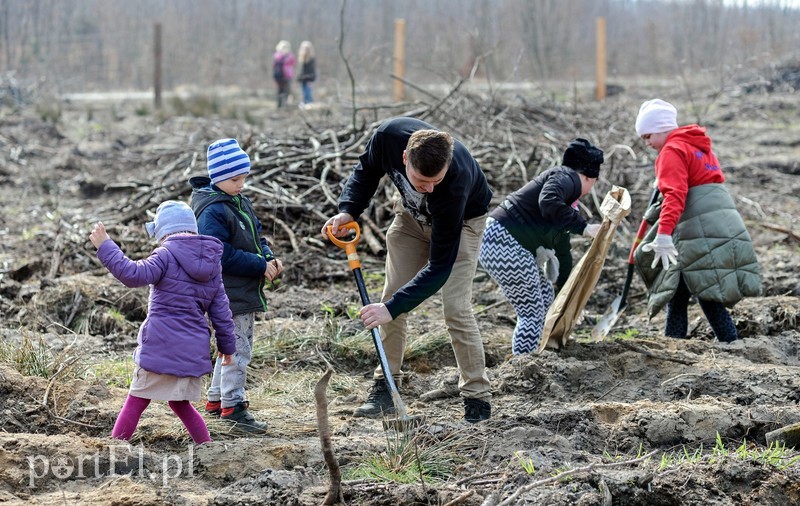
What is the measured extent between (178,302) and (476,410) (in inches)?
59.5

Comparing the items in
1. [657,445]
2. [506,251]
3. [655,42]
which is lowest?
[657,445]

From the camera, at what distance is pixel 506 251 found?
507 centimetres

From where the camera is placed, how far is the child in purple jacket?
3604mm

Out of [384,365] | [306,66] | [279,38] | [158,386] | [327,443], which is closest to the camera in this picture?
[327,443]

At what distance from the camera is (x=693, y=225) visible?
546 centimetres

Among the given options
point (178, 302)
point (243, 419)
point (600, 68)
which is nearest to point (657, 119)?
point (243, 419)

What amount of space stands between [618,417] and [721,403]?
0.54 meters

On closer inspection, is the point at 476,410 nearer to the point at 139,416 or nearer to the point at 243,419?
the point at 243,419

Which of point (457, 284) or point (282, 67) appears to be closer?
point (457, 284)

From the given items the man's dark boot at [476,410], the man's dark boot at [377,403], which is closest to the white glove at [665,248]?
the man's dark boot at [476,410]

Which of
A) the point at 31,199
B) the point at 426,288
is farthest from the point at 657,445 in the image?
the point at 31,199

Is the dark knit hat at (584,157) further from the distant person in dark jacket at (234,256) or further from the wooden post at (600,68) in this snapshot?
the wooden post at (600,68)

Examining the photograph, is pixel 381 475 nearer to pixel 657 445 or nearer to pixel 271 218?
pixel 657 445

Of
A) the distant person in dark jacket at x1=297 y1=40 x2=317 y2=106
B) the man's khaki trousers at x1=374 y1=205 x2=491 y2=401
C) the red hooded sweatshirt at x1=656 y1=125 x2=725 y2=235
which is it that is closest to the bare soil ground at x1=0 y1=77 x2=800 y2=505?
the man's khaki trousers at x1=374 y1=205 x2=491 y2=401
